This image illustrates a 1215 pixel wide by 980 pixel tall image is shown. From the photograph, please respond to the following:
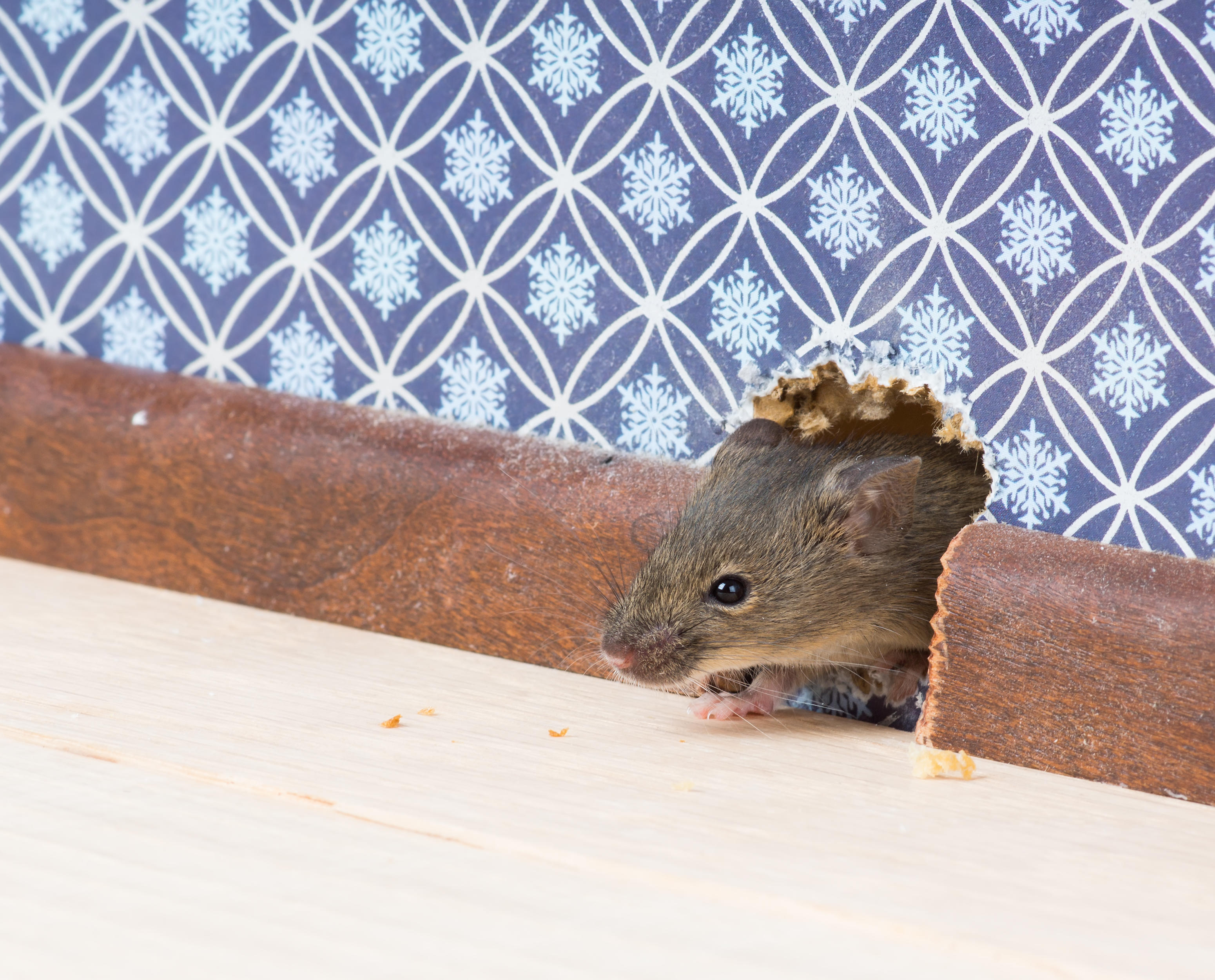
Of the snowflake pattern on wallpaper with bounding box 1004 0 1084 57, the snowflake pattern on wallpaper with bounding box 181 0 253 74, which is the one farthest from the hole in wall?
the snowflake pattern on wallpaper with bounding box 181 0 253 74

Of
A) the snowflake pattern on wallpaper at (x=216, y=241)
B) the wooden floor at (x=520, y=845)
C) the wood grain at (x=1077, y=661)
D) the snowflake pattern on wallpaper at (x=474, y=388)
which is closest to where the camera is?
the wooden floor at (x=520, y=845)

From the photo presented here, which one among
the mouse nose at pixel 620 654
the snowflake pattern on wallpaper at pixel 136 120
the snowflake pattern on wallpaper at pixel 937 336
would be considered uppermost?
the snowflake pattern on wallpaper at pixel 136 120

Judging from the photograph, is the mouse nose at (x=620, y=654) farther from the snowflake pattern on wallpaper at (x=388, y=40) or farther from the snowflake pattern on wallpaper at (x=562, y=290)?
the snowflake pattern on wallpaper at (x=388, y=40)

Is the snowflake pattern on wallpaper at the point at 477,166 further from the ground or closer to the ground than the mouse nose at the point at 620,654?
further from the ground

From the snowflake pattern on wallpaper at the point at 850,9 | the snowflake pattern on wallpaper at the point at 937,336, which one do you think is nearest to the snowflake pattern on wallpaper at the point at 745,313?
the snowflake pattern on wallpaper at the point at 937,336

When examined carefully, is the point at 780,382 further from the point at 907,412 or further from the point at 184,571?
the point at 184,571
